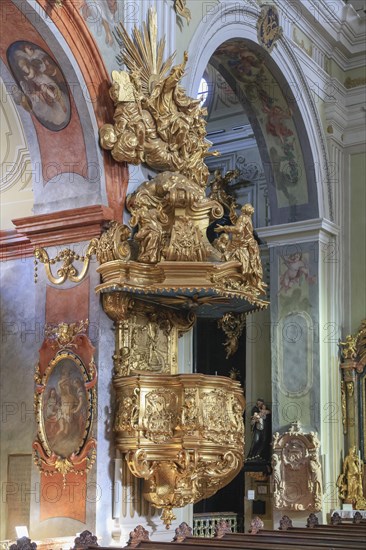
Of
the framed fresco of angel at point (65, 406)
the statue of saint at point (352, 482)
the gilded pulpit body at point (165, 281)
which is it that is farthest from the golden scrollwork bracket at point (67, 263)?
the statue of saint at point (352, 482)

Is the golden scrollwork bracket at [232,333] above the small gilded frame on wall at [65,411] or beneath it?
above

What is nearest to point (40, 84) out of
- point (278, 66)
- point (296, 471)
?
point (278, 66)

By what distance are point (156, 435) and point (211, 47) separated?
14.4 ft

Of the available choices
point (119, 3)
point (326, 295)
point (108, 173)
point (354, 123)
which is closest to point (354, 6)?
point (354, 123)

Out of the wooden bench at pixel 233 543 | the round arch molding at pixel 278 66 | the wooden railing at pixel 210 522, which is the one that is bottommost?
the wooden railing at pixel 210 522

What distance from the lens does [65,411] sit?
25.1 ft

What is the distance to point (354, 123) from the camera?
1305cm

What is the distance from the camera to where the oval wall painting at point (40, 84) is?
25.3 feet

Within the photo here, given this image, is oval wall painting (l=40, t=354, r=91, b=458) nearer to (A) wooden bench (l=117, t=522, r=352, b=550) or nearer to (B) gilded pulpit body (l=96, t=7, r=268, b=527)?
(B) gilded pulpit body (l=96, t=7, r=268, b=527)

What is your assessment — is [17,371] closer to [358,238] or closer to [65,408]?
[65,408]

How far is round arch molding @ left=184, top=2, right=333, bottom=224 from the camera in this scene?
9.31 meters

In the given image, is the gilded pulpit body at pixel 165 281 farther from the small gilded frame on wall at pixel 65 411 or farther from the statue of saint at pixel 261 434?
the statue of saint at pixel 261 434

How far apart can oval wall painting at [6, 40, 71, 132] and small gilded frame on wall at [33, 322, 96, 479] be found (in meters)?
1.96

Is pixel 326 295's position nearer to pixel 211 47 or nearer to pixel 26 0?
pixel 211 47
